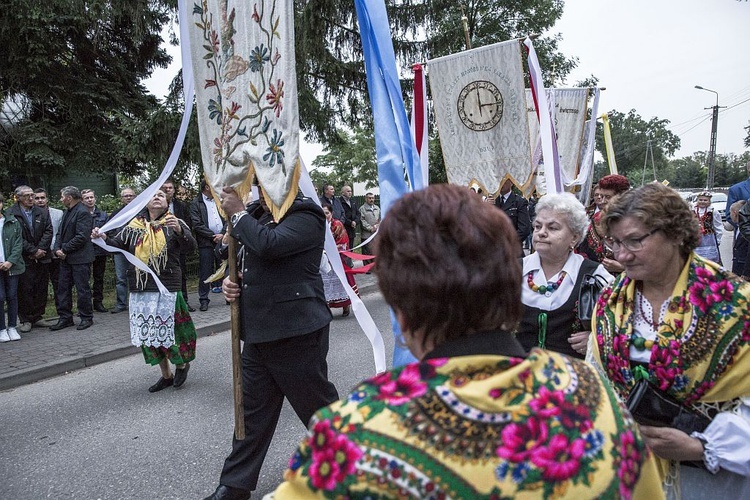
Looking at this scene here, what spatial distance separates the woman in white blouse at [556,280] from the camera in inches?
96.6

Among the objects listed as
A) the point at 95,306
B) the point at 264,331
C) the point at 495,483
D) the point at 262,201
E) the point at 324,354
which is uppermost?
the point at 262,201

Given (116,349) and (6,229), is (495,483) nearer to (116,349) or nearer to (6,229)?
(116,349)

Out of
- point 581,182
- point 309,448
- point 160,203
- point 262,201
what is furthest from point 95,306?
point 309,448

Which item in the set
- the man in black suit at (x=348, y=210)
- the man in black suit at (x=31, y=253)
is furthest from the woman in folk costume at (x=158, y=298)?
the man in black suit at (x=348, y=210)

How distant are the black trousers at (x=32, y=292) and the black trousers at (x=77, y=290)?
0.37m

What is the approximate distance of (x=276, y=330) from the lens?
281 cm

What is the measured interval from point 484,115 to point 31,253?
630 cm

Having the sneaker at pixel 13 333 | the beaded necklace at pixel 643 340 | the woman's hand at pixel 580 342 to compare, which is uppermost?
the beaded necklace at pixel 643 340

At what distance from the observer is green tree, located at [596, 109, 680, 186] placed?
79.1m

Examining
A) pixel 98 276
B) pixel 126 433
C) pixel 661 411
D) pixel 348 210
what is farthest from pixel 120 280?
pixel 661 411

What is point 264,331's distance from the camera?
2826mm

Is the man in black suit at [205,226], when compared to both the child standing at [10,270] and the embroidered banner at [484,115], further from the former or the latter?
the embroidered banner at [484,115]

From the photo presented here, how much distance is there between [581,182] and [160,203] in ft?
17.7

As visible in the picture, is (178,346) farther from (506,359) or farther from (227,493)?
(506,359)
